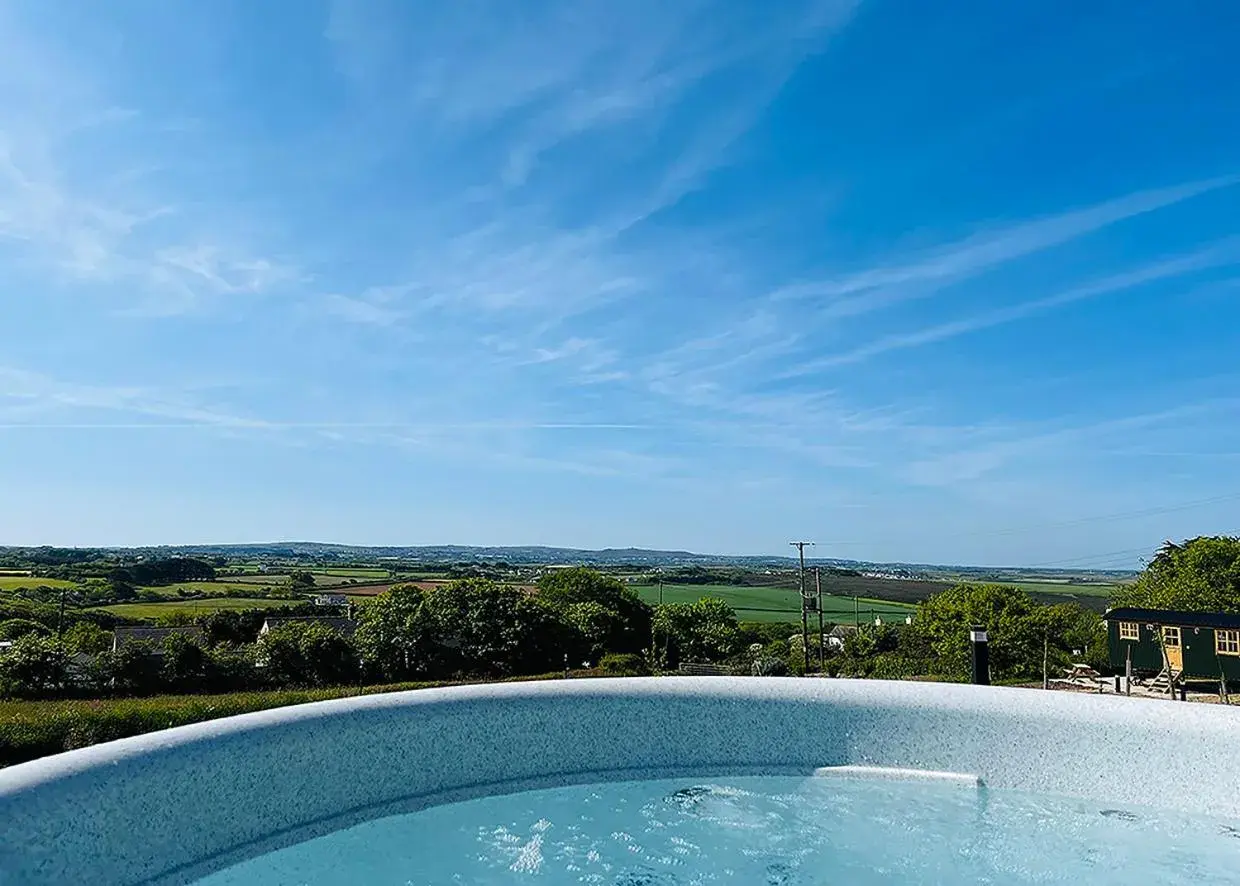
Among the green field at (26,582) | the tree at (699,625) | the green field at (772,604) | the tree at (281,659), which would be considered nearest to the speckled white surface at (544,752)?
the tree at (281,659)

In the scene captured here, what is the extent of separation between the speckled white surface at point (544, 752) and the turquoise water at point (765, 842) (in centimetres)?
24

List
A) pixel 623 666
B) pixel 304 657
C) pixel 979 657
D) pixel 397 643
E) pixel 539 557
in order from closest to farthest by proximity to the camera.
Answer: pixel 979 657, pixel 623 666, pixel 304 657, pixel 397 643, pixel 539 557

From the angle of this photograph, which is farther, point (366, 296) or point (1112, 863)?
point (366, 296)

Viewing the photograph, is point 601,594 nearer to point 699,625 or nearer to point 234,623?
point 699,625

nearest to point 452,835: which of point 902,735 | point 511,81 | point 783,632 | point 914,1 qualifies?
point 902,735

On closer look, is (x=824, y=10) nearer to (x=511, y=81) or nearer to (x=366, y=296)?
(x=511, y=81)

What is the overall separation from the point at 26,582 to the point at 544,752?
51695 mm

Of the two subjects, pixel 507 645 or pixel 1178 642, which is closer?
pixel 1178 642

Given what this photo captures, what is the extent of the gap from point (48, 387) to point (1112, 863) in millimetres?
16667

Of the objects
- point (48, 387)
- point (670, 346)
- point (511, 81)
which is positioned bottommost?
point (48, 387)

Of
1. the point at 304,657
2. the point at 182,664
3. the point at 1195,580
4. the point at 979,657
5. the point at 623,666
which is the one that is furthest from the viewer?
the point at 1195,580

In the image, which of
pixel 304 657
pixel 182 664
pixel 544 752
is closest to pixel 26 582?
pixel 182 664

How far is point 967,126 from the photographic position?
9695mm

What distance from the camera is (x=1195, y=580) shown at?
80.5ft
